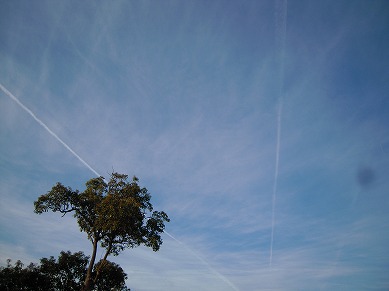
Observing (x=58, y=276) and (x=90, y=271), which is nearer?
(x=90, y=271)

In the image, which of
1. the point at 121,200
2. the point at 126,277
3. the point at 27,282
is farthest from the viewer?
the point at 126,277

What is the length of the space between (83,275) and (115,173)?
19.5 meters

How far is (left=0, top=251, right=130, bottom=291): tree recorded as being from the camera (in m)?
31.5

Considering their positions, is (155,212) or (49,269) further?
(49,269)

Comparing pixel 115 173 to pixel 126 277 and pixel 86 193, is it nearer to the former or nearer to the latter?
pixel 86 193

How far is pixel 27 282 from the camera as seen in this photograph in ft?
105

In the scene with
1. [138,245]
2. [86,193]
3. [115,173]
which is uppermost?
[115,173]

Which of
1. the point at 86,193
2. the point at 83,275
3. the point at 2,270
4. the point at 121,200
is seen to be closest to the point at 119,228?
the point at 121,200

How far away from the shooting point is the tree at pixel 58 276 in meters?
31.5

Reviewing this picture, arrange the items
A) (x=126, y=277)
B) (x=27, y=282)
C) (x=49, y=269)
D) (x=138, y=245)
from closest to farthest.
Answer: (x=138, y=245) → (x=27, y=282) → (x=49, y=269) → (x=126, y=277)

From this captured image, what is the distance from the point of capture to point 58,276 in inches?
1388

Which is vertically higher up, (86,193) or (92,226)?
(86,193)

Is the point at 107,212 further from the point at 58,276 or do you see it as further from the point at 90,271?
the point at 58,276

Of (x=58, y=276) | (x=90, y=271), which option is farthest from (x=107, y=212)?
(x=58, y=276)
